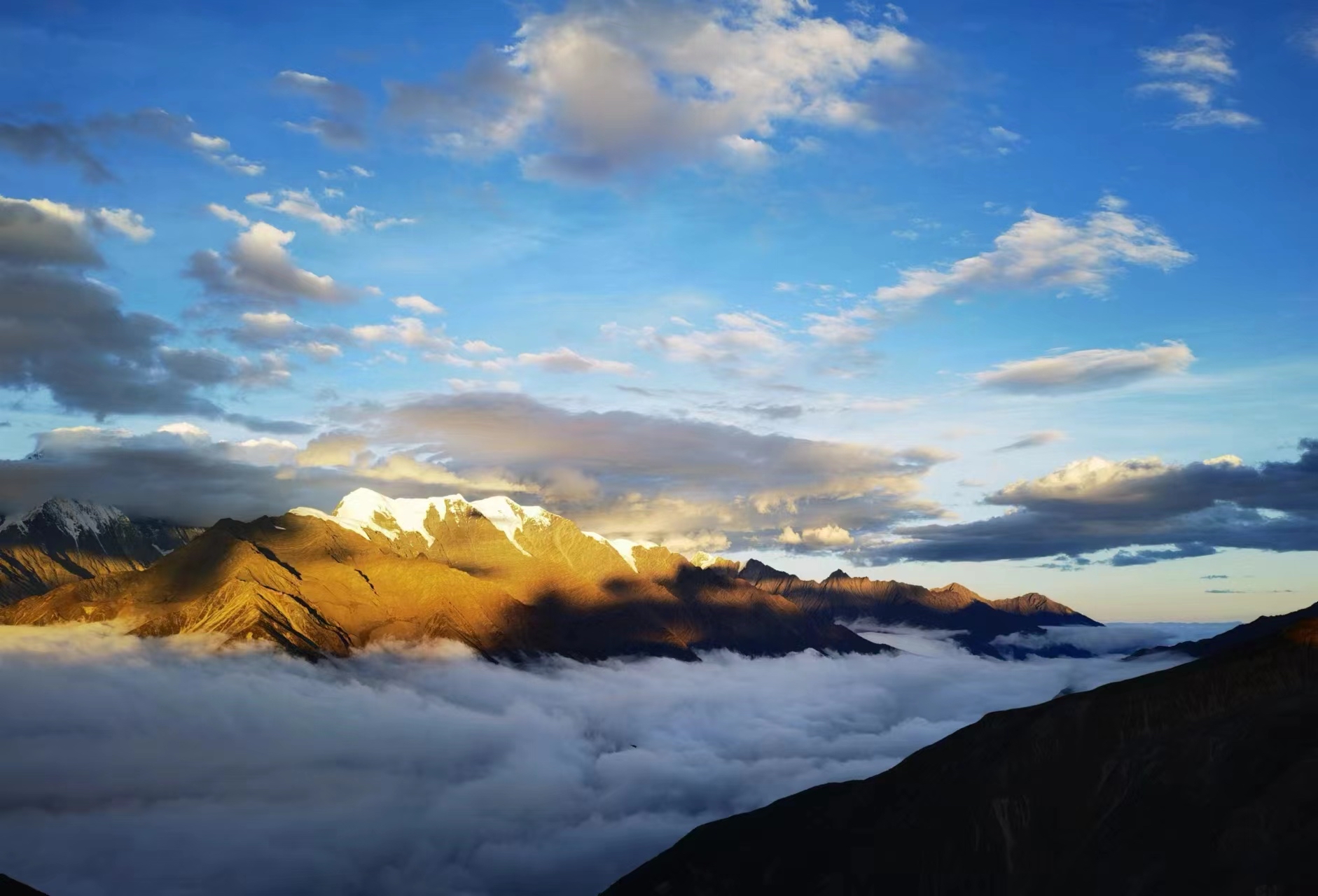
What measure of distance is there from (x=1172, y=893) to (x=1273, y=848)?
17810 mm

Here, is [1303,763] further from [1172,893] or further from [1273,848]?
[1172,893]

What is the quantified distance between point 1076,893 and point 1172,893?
18815mm

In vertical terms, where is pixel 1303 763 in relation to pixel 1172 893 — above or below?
above

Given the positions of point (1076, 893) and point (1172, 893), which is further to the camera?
point (1076, 893)

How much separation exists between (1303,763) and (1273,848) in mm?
18297

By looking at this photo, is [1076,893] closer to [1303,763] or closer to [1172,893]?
[1172,893]

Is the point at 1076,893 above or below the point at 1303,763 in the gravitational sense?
below

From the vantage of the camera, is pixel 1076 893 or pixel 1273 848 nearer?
pixel 1273 848

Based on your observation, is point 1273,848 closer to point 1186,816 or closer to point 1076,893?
point 1186,816

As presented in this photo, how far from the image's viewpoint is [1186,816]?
643 ft

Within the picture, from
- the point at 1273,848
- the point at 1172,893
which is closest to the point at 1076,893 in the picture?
the point at 1172,893

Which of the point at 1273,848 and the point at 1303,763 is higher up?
the point at 1303,763

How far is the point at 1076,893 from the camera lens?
196 metres

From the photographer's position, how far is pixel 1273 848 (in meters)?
179
